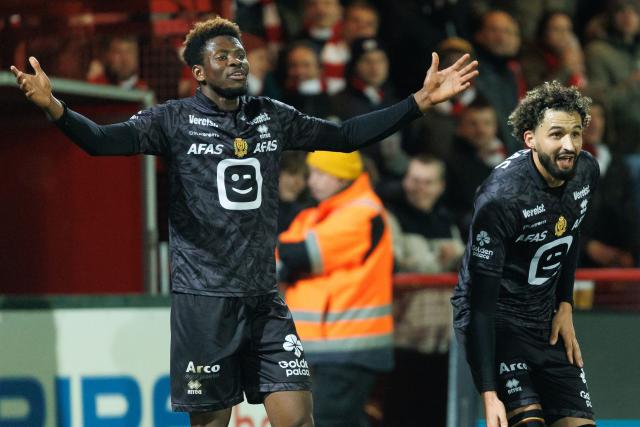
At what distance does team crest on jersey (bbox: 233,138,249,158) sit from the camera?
5383mm

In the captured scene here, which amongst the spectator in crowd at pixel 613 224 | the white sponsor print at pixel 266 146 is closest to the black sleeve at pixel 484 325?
the white sponsor print at pixel 266 146

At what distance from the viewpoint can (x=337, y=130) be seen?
556cm

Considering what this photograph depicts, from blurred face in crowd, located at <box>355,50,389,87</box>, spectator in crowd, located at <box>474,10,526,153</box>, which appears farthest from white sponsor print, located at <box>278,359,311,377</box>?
spectator in crowd, located at <box>474,10,526,153</box>

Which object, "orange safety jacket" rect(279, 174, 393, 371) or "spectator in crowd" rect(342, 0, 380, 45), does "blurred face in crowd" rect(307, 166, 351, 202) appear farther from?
"spectator in crowd" rect(342, 0, 380, 45)

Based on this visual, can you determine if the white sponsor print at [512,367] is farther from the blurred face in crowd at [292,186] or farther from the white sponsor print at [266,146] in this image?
the blurred face in crowd at [292,186]

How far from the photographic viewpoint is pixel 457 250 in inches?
333

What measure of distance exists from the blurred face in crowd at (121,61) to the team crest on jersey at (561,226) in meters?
3.18

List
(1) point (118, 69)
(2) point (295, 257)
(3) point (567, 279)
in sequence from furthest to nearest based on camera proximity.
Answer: (1) point (118, 69) < (2) point (295, 257) < (3) point (567, 279)

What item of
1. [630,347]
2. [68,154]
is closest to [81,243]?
[68,154]

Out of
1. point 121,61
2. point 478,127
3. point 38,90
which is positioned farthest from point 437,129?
point 38,90

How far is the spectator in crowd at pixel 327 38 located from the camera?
9.70 m

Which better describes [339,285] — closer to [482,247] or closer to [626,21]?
[482,247]

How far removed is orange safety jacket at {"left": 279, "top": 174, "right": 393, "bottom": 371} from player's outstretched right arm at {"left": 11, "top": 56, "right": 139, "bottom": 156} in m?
1.94

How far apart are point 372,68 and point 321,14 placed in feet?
1.98
